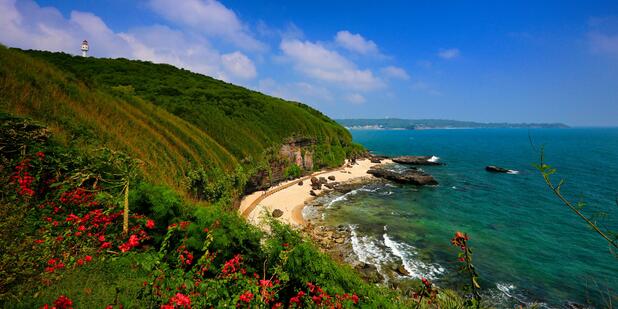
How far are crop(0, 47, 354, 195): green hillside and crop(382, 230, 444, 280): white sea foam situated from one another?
20.3 meters

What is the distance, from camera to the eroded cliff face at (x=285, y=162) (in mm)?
45375

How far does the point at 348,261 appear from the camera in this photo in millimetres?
25344

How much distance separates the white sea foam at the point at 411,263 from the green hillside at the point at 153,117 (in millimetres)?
20330

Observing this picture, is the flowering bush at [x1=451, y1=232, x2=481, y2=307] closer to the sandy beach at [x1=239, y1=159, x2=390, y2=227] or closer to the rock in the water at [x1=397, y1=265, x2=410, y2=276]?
the rock in the water at [x1=397, y1=265, x2=410, y2=276]

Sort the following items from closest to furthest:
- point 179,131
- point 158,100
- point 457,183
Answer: point 179,131
point 158,100
point 457,183

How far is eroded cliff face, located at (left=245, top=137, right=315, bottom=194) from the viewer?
149ft

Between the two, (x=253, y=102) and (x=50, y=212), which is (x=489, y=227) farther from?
(x=253, y=102)

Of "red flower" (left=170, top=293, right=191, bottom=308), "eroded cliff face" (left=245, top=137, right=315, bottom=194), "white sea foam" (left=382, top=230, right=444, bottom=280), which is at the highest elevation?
"red flower" (left=170, top=293, right=191, bottom=308)

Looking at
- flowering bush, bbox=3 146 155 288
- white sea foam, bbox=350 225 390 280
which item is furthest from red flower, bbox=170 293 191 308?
white sea foam, bbox=350 225 390 280

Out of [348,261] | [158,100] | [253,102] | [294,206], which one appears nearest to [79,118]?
[348,261]

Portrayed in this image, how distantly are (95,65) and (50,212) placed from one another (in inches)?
3592

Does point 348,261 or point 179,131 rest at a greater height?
point 179,131

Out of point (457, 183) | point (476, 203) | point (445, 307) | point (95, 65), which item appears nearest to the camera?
point (445, 307)

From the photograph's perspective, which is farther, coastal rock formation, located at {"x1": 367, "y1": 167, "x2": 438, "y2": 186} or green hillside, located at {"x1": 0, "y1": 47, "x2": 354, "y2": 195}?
coastal rock formation, located at {"x1": 367, "y1": 167, "x2": 438, "y2": 186}
